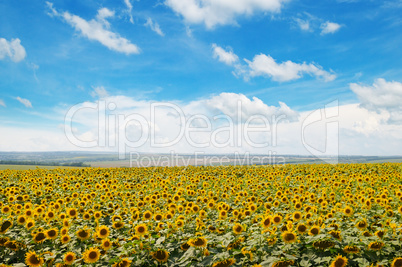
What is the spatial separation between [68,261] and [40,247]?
180 cm

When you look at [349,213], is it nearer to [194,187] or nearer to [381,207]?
[381,207]

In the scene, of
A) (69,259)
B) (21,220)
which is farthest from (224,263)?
(21,220)

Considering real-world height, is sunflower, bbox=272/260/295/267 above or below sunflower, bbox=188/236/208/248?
below

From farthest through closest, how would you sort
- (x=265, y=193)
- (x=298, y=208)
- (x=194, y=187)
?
(x=194, y=187), (x=265, y=193), (x=298, y=208)

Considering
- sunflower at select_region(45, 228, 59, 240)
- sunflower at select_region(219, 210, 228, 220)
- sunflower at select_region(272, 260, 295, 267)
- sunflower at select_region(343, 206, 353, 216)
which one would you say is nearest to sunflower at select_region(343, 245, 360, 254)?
sunflower at select_region(272, 260, 295, 267)

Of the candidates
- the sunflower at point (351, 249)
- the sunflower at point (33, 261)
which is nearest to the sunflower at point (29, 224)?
the sunflower at point (33, 261)

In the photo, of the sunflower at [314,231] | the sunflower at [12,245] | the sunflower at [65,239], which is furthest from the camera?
the sunflower at [65,239]

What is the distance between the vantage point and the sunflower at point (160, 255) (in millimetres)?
4998

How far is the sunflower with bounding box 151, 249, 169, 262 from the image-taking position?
500cm

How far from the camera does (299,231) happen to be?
17.9ft

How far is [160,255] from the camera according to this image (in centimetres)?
504

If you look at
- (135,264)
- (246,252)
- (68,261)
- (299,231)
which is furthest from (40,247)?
(299,231)

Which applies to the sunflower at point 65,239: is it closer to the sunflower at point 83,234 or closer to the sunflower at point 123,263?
the sunflower at point 83,234

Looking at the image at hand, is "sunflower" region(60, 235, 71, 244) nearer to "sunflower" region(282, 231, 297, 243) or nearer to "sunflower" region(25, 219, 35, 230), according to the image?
"sunflower" region(25, 219, 35, 230)
